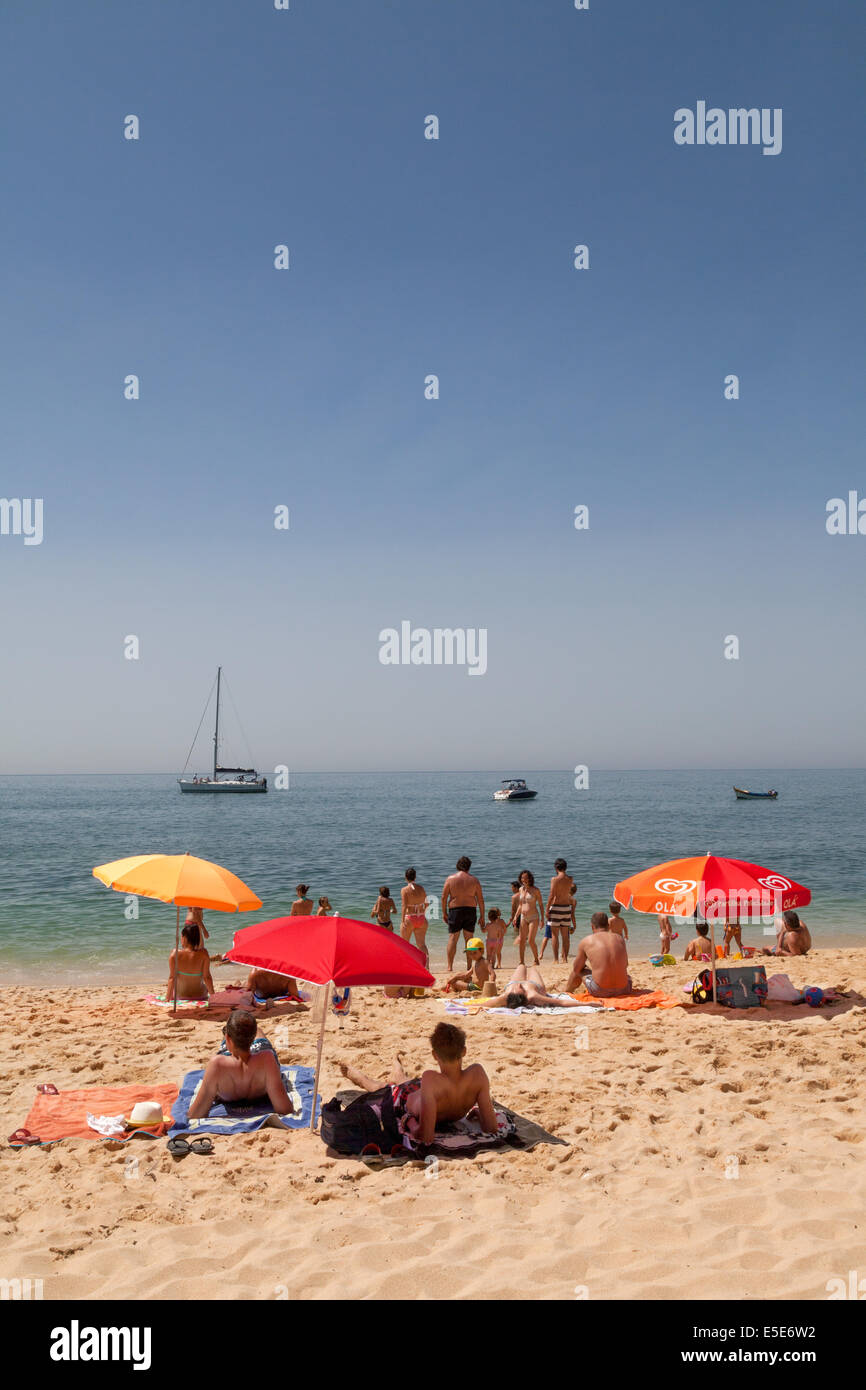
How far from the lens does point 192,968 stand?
10.5 m

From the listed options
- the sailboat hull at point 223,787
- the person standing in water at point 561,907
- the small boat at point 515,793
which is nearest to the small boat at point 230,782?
the sailboat hull at point 223,787

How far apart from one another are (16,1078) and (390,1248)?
14.7ft

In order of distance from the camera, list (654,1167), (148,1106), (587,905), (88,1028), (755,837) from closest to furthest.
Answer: (654,1167), (148,1106), (88,1028), (587,905), (755,837)

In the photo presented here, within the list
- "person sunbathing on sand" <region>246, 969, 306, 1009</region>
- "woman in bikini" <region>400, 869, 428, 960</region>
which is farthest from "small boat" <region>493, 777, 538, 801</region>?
"person sunbathing on sand" <region>246, 969, 306, 1009</region>

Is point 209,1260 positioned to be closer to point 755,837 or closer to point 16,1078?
point 16,1078

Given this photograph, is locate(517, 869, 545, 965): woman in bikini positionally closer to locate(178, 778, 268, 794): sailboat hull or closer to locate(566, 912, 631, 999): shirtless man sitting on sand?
locate(566, 912, 631, 999): shirtless man sitting on sand

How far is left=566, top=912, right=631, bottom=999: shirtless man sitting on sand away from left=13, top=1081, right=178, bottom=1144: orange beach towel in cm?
559

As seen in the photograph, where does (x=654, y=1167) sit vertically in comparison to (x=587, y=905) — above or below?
above

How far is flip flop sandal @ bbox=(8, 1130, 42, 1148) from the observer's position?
5.81 metres

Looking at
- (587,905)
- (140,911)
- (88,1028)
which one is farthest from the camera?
(587,905)

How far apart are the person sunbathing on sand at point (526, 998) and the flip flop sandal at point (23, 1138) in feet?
18.4

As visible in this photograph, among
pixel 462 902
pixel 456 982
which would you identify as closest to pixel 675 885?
pixel 456 982

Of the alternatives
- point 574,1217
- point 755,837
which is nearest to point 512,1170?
point 574,1217

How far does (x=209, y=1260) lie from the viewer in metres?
4.23
